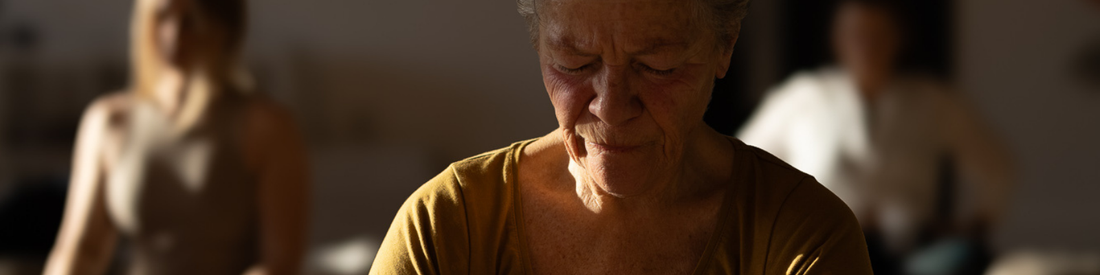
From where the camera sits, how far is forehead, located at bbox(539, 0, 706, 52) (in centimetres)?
84

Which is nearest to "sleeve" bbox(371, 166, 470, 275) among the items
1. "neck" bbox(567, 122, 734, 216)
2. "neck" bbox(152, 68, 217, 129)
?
"neck" bbox(567, 122, 734, 216)

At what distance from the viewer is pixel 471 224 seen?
3.12 ft

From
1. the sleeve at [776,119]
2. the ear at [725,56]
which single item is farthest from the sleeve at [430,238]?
the sleeve at [776,119]

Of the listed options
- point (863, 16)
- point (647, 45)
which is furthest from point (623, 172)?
point (863, 16)

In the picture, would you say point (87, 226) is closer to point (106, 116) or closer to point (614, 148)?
point (106, 116)

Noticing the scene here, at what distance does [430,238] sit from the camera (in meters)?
0.93

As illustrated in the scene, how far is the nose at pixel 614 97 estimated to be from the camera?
861mm

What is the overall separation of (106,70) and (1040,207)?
297 centimetres

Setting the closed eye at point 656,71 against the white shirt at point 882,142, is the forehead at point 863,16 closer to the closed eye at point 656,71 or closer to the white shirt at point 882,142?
the white shirt at point 882,142

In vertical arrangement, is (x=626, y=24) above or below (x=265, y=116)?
above

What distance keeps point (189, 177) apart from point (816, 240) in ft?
7.16

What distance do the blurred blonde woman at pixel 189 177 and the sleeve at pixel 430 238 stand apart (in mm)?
1829

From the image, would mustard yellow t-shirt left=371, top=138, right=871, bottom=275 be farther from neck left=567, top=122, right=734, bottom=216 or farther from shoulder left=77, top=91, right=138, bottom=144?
shoulder left=77, top=91, right=138, bottom=144

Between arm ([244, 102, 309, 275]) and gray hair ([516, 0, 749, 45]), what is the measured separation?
191 cm
